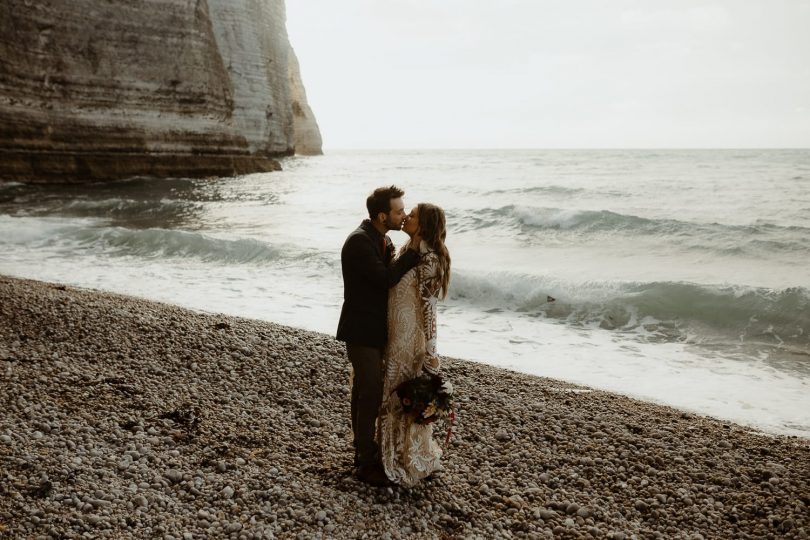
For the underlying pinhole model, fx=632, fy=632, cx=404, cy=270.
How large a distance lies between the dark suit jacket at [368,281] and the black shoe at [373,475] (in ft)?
2.56

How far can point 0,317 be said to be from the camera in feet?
22.2

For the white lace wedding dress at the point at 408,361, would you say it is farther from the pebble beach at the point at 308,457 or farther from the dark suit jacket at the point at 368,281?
the pebble beach at the point at 308,457

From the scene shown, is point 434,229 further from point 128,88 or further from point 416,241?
point 128,88

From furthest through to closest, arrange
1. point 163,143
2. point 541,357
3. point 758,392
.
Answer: point 163,143 → point 541,357 → point 758,392

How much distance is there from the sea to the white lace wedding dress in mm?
3305

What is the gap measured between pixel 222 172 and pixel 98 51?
7493 mm

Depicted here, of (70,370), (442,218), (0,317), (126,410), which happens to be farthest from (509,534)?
(0,317)

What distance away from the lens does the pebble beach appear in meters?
3.54

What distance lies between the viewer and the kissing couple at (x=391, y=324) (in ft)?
12.2

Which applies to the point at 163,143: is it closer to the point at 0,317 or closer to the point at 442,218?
the point at 0,317

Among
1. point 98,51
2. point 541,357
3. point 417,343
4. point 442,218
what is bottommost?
point 541,357

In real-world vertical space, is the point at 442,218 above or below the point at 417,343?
above

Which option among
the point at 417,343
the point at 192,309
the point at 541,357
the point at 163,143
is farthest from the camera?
the point at 163,143

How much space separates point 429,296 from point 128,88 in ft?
83.5
